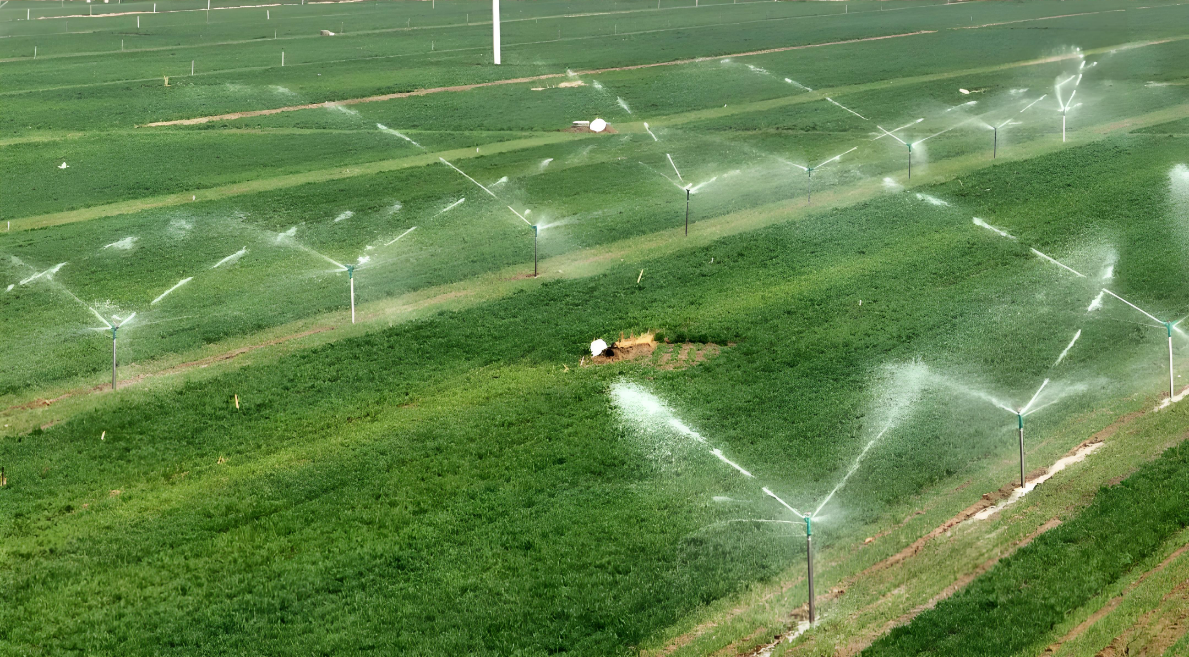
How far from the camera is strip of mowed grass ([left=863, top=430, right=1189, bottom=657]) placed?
1129 inches

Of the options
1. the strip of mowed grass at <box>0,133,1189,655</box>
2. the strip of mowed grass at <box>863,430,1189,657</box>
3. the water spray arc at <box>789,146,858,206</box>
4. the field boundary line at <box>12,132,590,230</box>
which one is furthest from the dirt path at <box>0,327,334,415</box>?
the water spray arc at <box>789,146,858,206</box>

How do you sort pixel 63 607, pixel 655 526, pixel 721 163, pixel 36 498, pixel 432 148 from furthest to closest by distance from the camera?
pixel 432 148 → pixel 721 163 → pixel 36 498 → pixel 655 526 → pixel 63 607

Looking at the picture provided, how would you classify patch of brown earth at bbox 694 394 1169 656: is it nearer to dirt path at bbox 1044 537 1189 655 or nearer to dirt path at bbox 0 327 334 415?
dirt path at bbox 1044 537 1189 655

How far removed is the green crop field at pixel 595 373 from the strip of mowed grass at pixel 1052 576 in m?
0.12

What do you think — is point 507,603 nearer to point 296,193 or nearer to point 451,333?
point 451,333

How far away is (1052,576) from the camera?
102ft

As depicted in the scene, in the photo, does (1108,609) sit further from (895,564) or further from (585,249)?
(585,249)

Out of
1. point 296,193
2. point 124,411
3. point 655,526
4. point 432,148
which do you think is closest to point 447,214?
point 296,193

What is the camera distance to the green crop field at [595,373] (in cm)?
3162

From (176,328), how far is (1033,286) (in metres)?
35.5

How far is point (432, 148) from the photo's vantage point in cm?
8538

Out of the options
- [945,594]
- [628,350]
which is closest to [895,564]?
[945,594]

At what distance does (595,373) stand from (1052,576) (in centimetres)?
1975

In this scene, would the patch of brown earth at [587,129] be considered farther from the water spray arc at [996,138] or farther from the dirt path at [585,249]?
the water spray arc at [996,138]
